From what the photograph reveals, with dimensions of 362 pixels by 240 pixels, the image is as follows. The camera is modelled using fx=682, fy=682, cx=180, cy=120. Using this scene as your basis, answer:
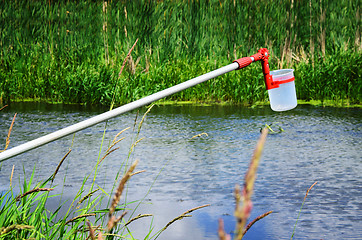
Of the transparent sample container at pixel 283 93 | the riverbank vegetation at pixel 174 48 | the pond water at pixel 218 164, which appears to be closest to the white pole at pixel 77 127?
the transparent sample container at pixel 283 93

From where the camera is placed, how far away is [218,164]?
6.32 m

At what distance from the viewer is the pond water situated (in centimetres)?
457

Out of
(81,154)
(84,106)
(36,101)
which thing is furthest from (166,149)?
(36,101)

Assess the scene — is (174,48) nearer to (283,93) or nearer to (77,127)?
(283,93)

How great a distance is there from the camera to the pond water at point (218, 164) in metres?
4.57

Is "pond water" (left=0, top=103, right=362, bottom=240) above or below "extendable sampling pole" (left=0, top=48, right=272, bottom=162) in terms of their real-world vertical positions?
below

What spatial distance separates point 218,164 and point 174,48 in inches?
233

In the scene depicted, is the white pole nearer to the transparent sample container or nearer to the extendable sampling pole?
the extendable sampling pole

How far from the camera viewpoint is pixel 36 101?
1116 cm

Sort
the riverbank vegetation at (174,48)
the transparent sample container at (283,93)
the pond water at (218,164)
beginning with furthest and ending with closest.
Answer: the riverbank vegetation at (174,48)
the pond water at (218,164)
the transparent sample container at (283,93)

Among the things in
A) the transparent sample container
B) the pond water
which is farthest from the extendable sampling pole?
the pond water

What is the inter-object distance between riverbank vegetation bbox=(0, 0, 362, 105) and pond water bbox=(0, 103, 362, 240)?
0.84m

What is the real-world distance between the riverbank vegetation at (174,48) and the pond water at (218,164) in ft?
2.76

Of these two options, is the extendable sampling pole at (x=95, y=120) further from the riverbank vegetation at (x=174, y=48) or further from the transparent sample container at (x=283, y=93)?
the riverbank vegetation at (x=174, y=48)
